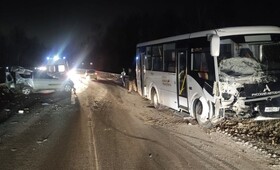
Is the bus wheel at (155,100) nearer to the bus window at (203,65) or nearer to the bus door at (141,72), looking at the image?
the bus door at (141,72)

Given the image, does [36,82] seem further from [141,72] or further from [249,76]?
[249,76]

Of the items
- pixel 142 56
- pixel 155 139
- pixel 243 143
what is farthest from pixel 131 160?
pixel 142 56

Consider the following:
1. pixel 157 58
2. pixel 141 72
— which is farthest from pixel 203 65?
pixel 141 72

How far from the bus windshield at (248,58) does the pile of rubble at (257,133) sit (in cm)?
152

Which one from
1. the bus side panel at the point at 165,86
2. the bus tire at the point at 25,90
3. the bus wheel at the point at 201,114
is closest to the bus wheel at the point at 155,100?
the bus side panel at the point at 165,86

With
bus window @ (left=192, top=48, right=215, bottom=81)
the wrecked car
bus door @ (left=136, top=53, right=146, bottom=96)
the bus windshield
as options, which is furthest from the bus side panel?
the wrecked car

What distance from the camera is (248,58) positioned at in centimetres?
979

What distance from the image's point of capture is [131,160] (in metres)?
7.34

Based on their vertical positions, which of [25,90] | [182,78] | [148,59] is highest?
[148,59]

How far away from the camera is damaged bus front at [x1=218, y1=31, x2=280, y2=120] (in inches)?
373

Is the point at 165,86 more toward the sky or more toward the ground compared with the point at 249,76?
more toward the ground

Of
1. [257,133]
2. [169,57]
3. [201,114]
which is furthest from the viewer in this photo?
[169,57]

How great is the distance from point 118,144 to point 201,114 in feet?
11.0

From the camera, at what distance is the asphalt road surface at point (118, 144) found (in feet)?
23.4
